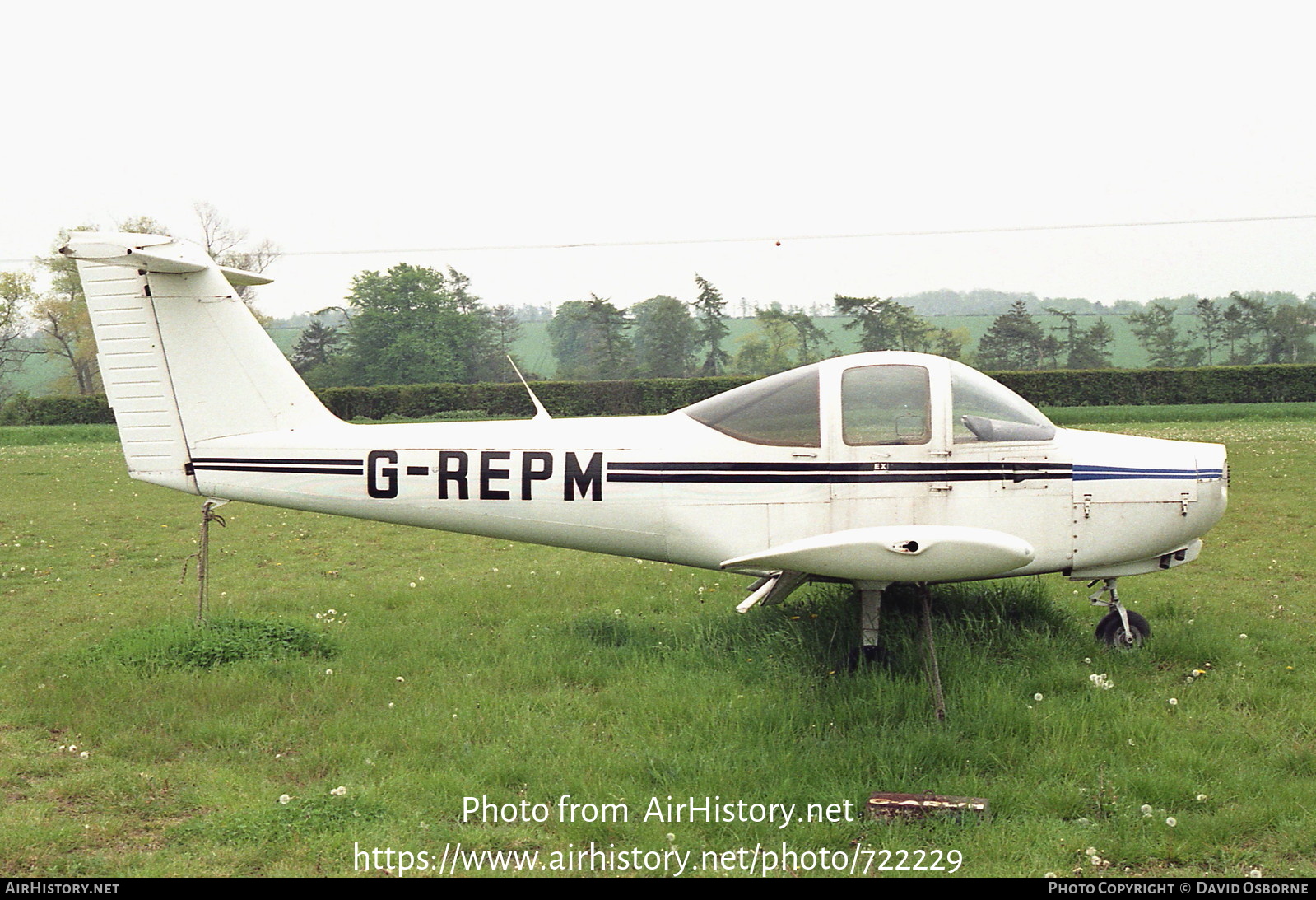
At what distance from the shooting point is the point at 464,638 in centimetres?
738

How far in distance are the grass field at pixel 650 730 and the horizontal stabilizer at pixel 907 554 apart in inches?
31.0

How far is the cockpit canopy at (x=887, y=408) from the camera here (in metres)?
6.10

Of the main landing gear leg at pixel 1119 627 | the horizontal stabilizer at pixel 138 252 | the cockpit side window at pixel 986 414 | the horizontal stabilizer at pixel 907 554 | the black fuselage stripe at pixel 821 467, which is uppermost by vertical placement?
the horizontal stabilizer at pixel 138 252

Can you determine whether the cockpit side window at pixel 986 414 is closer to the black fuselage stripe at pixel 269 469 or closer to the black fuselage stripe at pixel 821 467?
the black fuselage stripe at pixel 821 467

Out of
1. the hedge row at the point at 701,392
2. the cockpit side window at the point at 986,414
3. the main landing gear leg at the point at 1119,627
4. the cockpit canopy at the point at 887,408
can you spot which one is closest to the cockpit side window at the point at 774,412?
the cockpit canopy at the point at 887,408

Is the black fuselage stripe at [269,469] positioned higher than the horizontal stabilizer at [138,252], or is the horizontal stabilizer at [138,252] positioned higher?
the horizontal stabilizer at [138,252]

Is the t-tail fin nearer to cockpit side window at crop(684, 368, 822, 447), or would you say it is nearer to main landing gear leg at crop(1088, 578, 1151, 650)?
cockpit side window at crop(684, 368, 822, 447)

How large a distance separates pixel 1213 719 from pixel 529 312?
66273 mm

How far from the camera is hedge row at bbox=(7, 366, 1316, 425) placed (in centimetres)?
3294

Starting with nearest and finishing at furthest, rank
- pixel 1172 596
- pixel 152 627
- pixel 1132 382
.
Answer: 1. pixel 152 627
2. pixel 1172 596
3. pixel 1132 382

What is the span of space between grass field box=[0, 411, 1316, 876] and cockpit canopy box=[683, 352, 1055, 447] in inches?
57.3

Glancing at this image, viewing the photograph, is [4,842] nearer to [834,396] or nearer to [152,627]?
[152,627]
